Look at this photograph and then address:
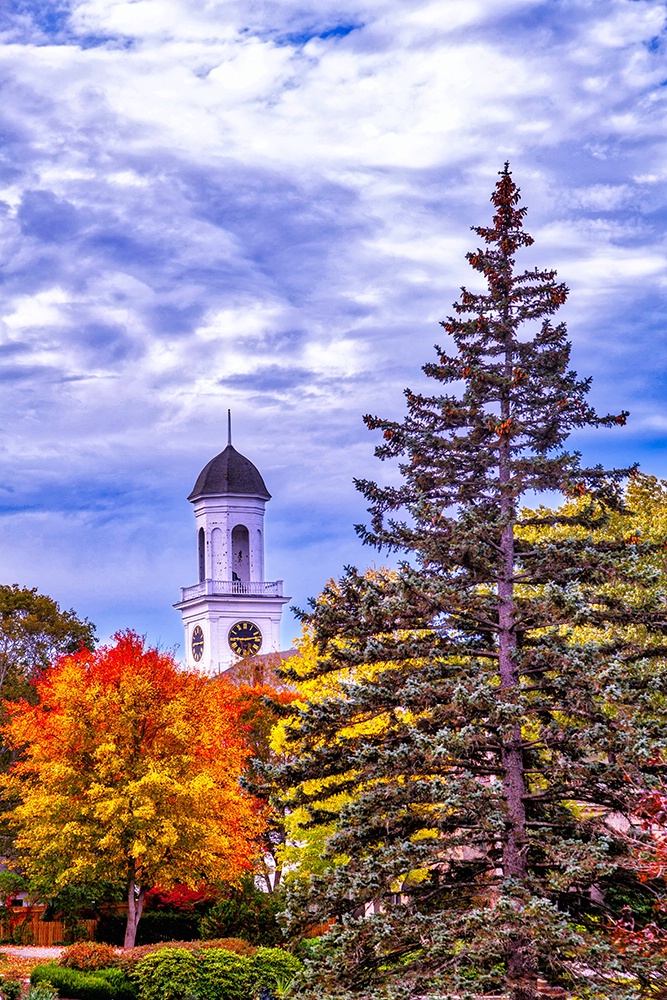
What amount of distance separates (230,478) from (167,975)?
62.1 m

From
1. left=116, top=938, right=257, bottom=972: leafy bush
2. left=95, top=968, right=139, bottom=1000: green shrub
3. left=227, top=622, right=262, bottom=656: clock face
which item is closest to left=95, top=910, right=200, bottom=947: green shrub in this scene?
left=116, top=938, right=257, bottom=972: leafy bush

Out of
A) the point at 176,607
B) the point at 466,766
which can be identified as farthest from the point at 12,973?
the point at 176,607

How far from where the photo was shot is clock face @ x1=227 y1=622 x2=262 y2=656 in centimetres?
8744

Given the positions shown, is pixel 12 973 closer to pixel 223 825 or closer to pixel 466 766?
pixel 223 825

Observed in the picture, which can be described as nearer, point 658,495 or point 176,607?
point 658,495

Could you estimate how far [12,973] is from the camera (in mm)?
31984

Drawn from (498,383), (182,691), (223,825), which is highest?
Result: (498,383)

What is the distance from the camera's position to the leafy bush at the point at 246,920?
34.6 metres

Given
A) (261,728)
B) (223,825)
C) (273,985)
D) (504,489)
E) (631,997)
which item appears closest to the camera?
(631,997)

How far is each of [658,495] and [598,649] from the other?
2419 cm

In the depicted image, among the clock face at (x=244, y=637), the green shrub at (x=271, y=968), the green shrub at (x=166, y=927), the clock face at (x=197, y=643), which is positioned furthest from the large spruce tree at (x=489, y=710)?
the clock face at (x=197, y=643)

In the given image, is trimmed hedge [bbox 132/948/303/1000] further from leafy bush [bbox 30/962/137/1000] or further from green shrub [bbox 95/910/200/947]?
green shrub [bbox 95/910/200/947]

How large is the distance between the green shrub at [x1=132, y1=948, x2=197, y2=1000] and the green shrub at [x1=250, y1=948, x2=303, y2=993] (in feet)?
4.45

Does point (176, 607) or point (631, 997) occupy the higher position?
point (176, 607)
